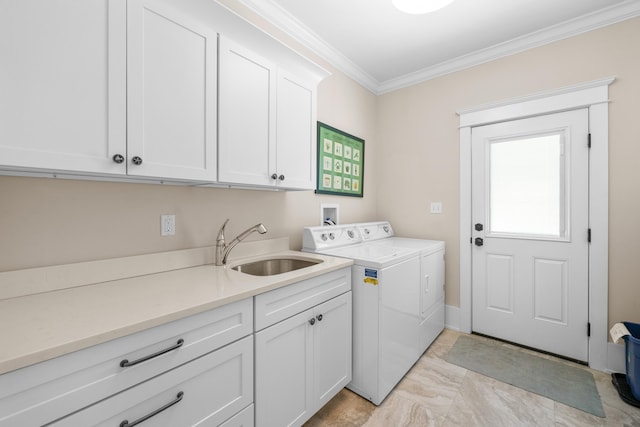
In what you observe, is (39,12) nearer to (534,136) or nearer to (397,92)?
(397,92)

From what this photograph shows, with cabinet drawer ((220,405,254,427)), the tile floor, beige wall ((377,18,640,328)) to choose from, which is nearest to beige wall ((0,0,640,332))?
beige wall ((377,18,640,328))

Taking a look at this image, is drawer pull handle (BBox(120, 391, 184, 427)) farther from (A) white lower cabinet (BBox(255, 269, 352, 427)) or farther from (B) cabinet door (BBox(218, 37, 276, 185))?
(B) cabinet door (BBox(218, 37, 276, 185))

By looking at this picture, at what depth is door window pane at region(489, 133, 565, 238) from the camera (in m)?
2.25

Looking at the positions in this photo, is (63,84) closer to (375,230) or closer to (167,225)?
(167,225)

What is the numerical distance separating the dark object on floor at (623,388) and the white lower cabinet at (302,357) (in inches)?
68.2

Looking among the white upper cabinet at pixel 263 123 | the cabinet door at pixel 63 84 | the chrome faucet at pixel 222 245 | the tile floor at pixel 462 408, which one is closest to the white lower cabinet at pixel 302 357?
the tile floor at pixel 462 408

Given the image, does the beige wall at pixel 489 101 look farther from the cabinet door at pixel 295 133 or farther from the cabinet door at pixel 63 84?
the cabinet door at pixel 63 84

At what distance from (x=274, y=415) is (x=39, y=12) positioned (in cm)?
182

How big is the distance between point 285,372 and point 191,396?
0.47 meters

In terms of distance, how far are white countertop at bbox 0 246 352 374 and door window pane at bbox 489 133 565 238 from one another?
2.05m

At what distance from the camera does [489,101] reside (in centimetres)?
253

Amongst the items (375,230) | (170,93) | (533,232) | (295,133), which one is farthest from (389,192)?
(170,93)

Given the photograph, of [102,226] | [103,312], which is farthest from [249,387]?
[102,226]

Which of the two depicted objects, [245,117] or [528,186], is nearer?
[245,117]
